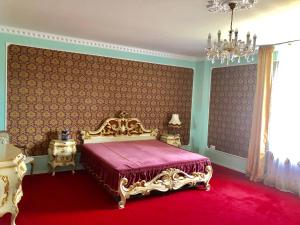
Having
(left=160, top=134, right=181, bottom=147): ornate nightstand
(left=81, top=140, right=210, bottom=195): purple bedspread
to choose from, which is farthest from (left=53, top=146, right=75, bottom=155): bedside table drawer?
(left=160, top=134, right=181, bottom=147): ornate nightstand

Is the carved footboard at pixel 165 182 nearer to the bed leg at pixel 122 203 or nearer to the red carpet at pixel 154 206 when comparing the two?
the bed leg at pixel 122 203

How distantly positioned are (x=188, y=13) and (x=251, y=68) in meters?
2.65

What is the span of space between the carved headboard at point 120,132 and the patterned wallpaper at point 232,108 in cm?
158

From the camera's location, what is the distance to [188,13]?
3.07m

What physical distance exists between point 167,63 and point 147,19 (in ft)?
8.39

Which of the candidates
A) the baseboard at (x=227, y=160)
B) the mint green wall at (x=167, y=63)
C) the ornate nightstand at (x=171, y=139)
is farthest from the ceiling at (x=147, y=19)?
the baseboard at (x=227, y=160)

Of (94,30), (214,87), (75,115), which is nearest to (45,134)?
(75,115)

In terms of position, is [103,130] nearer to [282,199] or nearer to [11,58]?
[11,58]

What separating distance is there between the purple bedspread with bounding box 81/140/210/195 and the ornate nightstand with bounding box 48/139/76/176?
0.24 m

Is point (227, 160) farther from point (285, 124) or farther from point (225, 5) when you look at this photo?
point (225, 5)

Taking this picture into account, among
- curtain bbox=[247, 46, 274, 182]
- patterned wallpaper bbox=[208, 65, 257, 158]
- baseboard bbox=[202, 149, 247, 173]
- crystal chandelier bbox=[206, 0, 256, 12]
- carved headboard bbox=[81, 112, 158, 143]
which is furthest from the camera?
baseboard bbox=[202, 149, 247, 173]

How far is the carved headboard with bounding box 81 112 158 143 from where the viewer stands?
506 centimetres

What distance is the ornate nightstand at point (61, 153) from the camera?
4.44m

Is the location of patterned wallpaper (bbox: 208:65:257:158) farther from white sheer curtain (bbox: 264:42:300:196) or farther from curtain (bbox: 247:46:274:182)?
white sheer curtain (bbox: 264:42:300:196)
